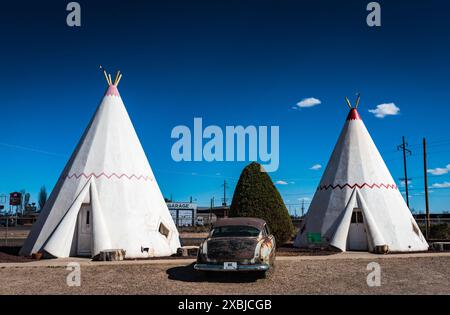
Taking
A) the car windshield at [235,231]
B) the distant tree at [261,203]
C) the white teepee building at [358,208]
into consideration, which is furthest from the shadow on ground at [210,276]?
the white teepee building at [358,208]

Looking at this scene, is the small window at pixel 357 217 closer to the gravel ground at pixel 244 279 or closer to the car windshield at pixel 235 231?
the gravel ground at pixel 244 279

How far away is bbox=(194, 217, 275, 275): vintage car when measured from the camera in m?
7.98

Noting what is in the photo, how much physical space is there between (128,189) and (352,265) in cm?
700

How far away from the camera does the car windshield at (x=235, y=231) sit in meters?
8.92

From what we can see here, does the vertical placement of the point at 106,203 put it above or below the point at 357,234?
above

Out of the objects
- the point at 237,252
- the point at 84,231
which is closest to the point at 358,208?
the point at 237,252

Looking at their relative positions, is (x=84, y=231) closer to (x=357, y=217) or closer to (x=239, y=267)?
(x=239, y=267)

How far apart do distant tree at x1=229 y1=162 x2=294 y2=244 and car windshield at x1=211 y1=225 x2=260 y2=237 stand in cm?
465

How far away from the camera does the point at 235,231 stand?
9125mm

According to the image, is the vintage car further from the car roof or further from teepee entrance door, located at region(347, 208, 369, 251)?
teepee entrance door, located at region(347, 208, 369, 251)

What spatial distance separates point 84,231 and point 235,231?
552 centimetres
